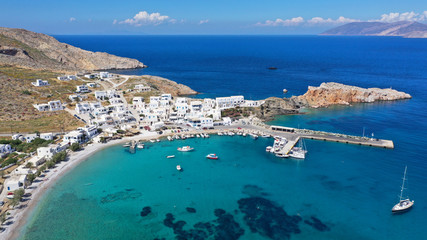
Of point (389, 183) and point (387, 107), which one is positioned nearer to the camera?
point (389, 183)

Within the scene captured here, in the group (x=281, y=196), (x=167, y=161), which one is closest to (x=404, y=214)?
(x=281, y=196)

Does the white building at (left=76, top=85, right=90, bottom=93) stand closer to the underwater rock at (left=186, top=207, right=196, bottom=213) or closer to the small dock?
the small dock

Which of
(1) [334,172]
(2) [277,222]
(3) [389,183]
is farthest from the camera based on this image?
(1) [334,172]

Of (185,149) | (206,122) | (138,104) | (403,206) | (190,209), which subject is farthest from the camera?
(138,104)

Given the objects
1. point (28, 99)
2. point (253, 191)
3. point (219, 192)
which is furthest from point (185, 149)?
point (28, 99)

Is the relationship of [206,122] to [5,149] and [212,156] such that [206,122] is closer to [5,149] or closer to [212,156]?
[212,156]

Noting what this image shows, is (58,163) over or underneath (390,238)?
over

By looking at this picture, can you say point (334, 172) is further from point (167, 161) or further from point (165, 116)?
point (165, 116)
